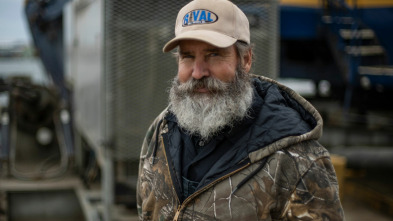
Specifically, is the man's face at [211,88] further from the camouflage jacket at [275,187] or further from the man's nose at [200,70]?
the camouflage jacket at [275,187]

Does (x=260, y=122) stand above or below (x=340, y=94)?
above

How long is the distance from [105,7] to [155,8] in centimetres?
42

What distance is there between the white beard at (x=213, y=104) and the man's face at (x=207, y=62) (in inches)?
0.9

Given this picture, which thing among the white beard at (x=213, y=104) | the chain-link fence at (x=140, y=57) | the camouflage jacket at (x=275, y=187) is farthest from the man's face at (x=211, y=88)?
the chain-link fence at (x=140, y=57)

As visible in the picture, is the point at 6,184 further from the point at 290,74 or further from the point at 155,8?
the point at 290,74

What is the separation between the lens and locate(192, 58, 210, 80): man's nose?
5.77 ft

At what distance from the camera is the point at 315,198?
5.17ft

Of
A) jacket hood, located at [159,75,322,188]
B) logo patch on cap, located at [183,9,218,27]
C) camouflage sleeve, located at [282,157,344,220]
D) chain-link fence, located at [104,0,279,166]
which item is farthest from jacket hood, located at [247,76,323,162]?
chain-link fence, located at [104,0,279,166]

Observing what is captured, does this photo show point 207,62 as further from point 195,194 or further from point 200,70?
A: point 195,194

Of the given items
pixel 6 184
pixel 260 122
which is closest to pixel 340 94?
pixel 6 184

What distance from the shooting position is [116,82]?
13.1 feet

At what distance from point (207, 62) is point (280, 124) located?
1.17ft

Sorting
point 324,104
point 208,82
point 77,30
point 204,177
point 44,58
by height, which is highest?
point 208,82

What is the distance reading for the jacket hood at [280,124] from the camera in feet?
5.32
